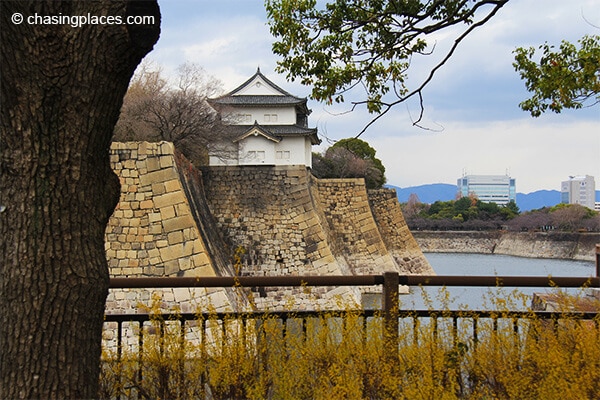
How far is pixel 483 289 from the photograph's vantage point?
15.1 meters

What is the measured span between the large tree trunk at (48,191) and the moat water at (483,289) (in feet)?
7.65

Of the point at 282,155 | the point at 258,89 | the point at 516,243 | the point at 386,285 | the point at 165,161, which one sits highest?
the point at 258,89

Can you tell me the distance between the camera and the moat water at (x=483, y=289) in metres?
4.07

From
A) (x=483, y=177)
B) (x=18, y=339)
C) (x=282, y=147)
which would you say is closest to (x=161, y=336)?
(x=18, y=339)

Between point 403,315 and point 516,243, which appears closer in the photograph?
point 403,315

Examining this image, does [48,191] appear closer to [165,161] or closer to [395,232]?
[165,161]

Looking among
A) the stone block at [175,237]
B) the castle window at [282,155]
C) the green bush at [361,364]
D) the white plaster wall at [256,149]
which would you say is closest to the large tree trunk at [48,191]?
the green bush at [361,364]

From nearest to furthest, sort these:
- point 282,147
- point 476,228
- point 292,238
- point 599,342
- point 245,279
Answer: point 599,342
point 245,279
point 292,238
point 282,147
point 476,228

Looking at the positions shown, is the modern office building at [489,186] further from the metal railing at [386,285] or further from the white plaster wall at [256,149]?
the metal railing at [386,285]

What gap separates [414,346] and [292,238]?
16419 mm

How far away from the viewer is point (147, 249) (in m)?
12.5

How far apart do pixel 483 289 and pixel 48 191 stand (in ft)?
46.4

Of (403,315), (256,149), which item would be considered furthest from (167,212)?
(256,149)

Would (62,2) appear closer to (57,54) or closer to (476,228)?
(57,54)
